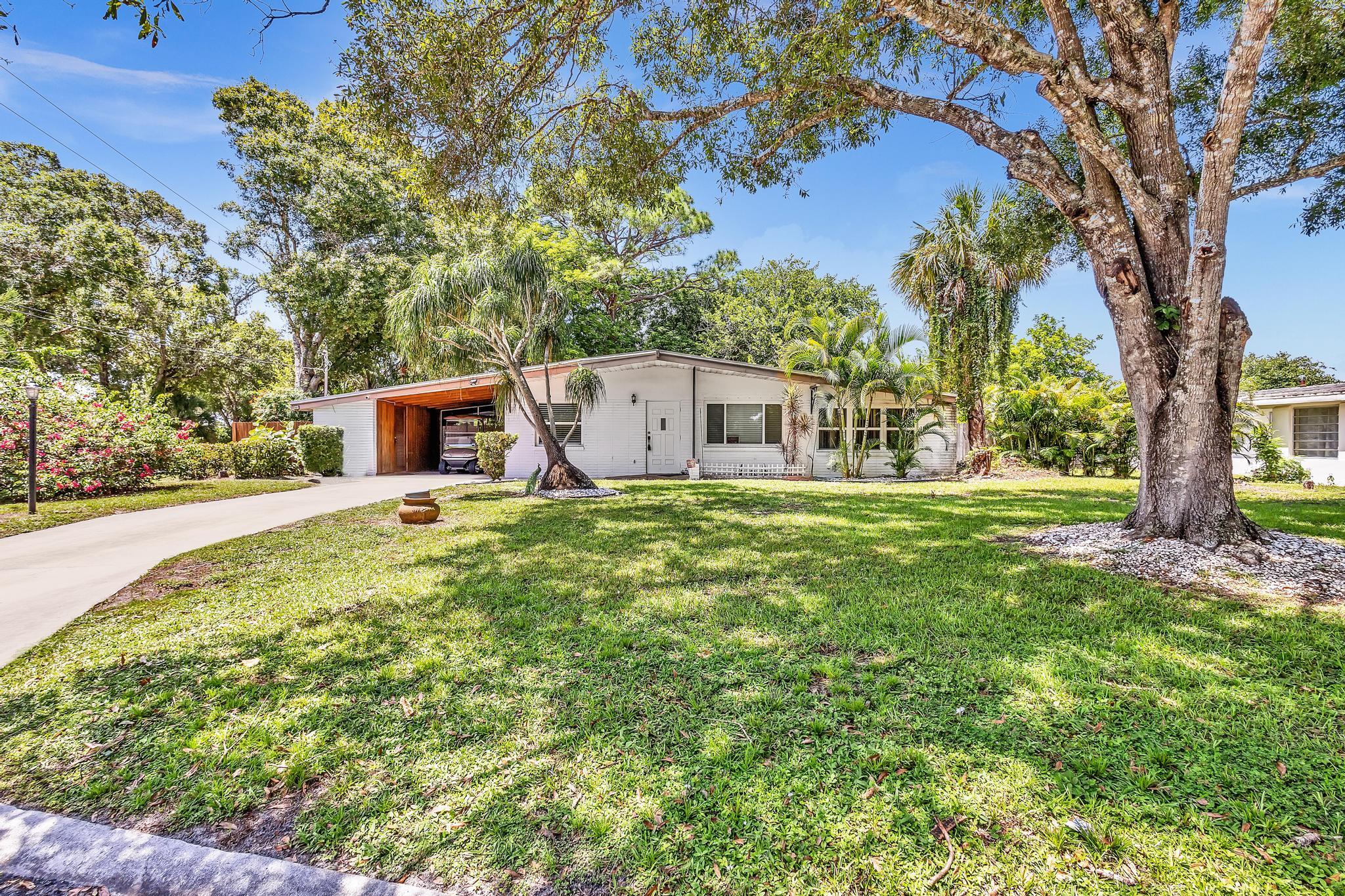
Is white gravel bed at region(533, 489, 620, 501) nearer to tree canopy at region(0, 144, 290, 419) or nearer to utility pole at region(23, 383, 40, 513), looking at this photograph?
utility pole at region(23, 383, 40, 513)

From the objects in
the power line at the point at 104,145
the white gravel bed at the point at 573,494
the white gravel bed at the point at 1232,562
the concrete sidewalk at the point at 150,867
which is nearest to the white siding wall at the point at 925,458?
the white gravel bed at the point at 573,494

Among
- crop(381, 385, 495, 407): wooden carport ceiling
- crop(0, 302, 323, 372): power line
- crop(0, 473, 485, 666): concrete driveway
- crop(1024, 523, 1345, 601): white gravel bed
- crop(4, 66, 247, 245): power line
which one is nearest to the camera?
Answer: crop(0, 473, 485, 666): concrete driveway

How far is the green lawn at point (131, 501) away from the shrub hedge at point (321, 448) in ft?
6.63

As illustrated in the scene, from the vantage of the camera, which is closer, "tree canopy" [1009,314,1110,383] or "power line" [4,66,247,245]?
"power line" [4,66,247,245]

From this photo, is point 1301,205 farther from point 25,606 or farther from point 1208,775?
point 25,606

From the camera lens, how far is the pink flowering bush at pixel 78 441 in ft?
29.9

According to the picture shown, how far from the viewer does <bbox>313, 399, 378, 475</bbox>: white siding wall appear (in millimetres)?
16047

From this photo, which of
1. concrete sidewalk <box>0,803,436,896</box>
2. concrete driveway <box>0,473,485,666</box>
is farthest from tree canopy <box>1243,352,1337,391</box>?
concrete driveway <box>0,473,485,666</box>

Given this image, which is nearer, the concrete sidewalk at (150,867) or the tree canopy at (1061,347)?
the concrete sidewalk at (150,867)

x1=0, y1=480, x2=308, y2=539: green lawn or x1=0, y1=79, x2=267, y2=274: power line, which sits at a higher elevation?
x1=0, y1=79, x2=267, y2=274: power line

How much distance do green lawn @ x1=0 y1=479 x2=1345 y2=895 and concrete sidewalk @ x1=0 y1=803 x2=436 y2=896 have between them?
0.10 m

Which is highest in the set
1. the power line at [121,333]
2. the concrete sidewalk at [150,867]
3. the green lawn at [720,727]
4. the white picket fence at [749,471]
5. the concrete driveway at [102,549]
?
the power line at [121,333]

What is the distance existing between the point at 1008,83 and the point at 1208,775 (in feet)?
26.8

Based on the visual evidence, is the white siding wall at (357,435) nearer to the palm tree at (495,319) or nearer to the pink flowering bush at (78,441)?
the pink flowering bush at (78,441)
